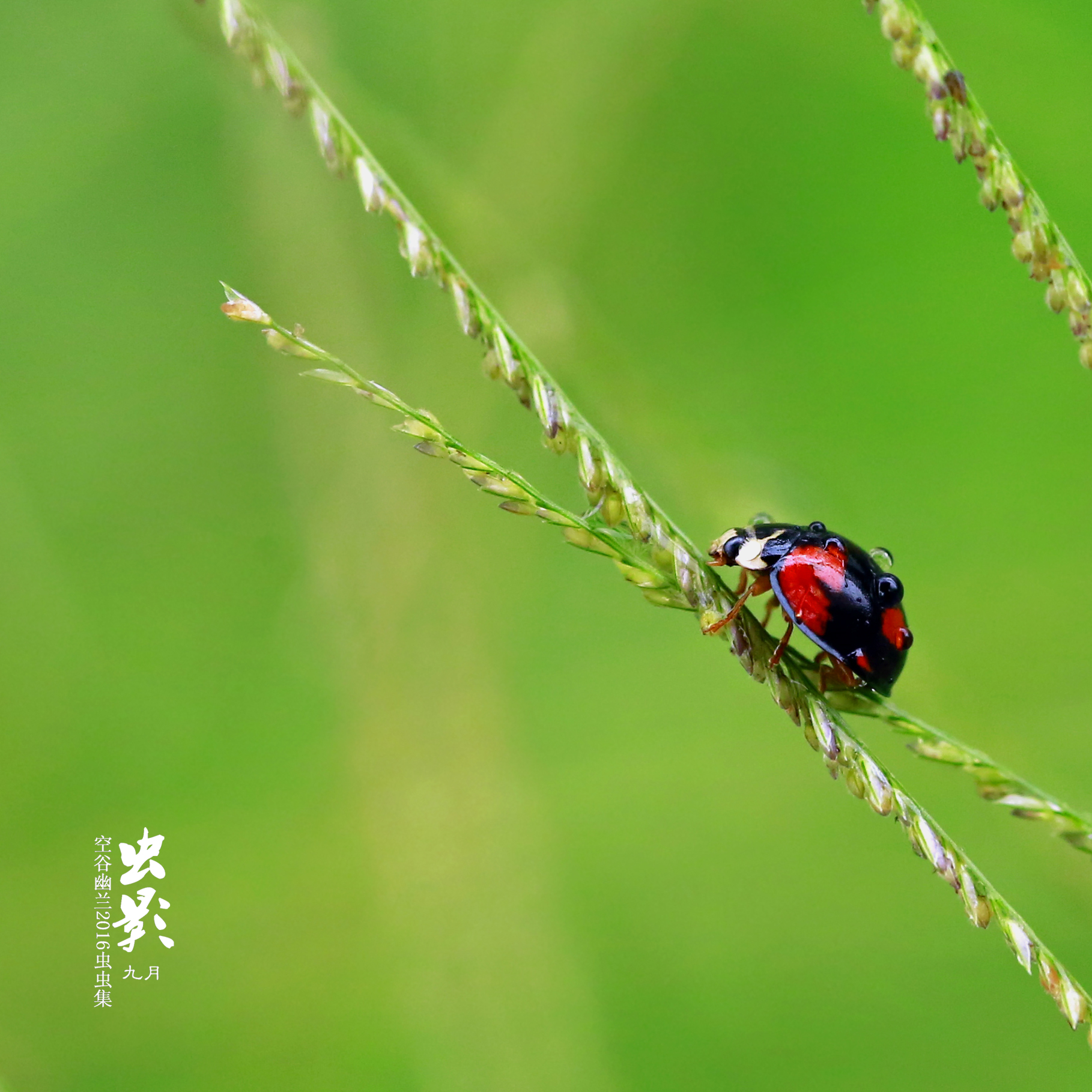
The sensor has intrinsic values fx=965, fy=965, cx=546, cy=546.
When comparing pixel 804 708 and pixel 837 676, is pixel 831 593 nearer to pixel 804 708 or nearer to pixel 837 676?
pixel 837 676

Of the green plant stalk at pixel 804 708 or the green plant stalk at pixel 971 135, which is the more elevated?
the green plant stalk at pixel 971 135

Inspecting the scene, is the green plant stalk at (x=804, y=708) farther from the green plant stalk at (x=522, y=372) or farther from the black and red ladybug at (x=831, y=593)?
the black and red ladybug at (x=831, y=593)

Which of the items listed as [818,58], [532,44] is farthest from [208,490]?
[818,58]

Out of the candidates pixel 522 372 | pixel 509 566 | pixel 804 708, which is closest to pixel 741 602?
pixel 804 708

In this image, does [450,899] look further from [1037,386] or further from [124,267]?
[1037,386]

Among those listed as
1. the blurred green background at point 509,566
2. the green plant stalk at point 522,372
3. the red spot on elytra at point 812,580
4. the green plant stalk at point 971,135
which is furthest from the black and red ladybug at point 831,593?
the blurred green background at point 509,566

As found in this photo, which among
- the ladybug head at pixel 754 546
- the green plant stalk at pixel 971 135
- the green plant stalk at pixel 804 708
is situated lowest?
the green plant stalk at pixel 804 708
